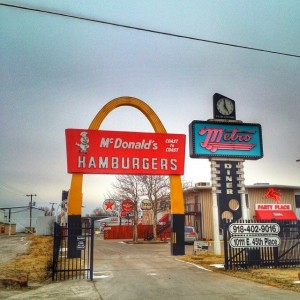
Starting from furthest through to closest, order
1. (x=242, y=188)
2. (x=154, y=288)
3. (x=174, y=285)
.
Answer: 1. (x=242, y=188)
2. (x=174, y=285)
3. (x=154, y=288)

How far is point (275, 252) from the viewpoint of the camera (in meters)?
15.7

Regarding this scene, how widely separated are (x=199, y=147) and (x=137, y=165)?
12.3ft

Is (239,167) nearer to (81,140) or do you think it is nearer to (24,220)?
(81,140)

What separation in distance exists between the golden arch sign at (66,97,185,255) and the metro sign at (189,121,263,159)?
0.97 m

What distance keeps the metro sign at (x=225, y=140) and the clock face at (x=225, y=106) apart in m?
0.90

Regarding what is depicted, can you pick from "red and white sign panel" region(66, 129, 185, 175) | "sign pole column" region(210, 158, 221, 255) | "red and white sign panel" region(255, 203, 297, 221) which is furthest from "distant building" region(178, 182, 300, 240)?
"red and white sign panel" region(66, 129, 185, 175)

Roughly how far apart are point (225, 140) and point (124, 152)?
6067 millimetres

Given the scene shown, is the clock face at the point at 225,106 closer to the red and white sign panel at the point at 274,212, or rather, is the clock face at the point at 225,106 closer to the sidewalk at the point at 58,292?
the sidewalk at the point at 58,292

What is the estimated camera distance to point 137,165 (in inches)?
811

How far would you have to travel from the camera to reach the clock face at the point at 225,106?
22062mm

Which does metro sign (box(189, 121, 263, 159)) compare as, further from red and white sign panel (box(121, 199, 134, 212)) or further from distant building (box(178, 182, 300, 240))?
red and white sign panel (box(121, 199, 134, 212))

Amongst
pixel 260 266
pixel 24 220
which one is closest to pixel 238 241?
pixel 260 266

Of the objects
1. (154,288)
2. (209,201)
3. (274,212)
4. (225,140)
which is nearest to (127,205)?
(209,201)

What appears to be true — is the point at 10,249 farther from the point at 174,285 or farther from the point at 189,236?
the point at 174,285
